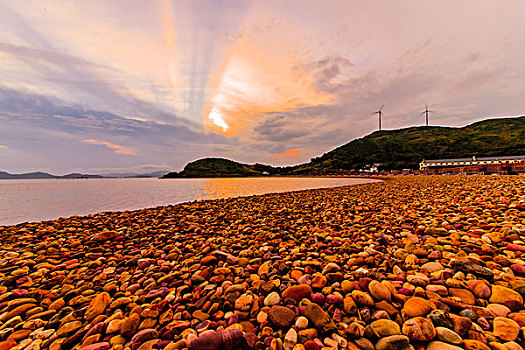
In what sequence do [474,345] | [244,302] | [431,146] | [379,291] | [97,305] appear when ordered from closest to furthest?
1. [474,345]
2. [379,291]
3. [244,302]
4. [97,305]
5. [431,146]

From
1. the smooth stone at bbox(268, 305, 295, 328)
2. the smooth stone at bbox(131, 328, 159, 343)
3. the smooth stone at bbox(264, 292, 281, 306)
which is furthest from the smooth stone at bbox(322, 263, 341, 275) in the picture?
the smooth stone at bbox(131, 328, 159, 343)

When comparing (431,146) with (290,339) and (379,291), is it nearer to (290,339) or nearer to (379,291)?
(379,291)

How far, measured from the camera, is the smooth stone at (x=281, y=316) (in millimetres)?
2273

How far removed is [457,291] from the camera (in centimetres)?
247

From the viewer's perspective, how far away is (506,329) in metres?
1.88

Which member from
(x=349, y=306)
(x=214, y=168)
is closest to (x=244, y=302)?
(x=349, y=306)

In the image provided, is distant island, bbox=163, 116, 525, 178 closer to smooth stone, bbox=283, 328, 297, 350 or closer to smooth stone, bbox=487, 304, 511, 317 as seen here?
smooth stone, bbox=283, 328, 297, 350

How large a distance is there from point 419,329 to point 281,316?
138 centimetres

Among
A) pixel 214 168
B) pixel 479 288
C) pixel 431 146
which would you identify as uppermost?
pixel 431 146

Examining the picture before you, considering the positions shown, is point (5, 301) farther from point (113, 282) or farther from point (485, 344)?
point (485, 344)

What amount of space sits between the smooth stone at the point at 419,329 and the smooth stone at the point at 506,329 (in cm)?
53

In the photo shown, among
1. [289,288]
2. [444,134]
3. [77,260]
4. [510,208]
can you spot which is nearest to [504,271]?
[289,288]

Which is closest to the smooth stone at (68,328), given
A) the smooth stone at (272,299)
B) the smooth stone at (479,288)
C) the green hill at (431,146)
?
the smooth stone at (272,299)

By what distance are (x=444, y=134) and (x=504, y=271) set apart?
723 ft
